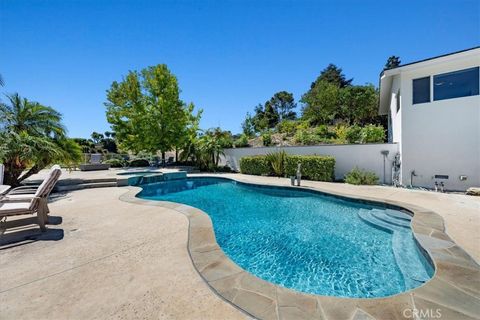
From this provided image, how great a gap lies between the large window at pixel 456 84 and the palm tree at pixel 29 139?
54.0 feet

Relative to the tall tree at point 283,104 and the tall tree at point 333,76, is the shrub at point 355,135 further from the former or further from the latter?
the tall tree at point 283,104

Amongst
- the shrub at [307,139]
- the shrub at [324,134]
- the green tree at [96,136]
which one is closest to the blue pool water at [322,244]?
the shrub at [307,139]

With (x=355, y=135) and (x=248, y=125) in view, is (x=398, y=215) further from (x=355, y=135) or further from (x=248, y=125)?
(x=248, y=125)

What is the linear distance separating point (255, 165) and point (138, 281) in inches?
476

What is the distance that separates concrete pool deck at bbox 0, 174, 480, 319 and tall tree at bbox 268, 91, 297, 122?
5011 cm

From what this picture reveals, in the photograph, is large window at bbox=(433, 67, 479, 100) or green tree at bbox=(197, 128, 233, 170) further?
green tree at bbox=(197, 128, 233, 170)

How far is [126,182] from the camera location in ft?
36.0

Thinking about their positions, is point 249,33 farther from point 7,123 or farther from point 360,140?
point 7,123

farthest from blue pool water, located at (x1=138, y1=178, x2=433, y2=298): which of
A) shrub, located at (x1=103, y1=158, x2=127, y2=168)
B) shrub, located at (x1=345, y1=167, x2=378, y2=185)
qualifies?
shrub, located at (x1=103, y1=158, x2=127, y2=168)

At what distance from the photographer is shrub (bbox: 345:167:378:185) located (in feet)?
32.2

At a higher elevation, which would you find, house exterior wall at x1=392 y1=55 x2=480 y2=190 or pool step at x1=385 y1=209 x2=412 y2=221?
house exterior wall at x1=392 y1=55 x2=480 y2=190

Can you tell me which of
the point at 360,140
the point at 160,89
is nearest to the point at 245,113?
the point at 160,89

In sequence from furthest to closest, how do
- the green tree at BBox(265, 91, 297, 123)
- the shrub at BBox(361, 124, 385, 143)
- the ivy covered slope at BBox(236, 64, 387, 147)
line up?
the green tree at BBox(265, 91, 297, 123) < the ivy covered slope at BBox(236, 64, 387, 147) < the shrub at BBox(361, 124, 385, 143)

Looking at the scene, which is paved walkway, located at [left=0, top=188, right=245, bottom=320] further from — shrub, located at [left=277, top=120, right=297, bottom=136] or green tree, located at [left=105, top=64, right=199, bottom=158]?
shrub, located at [left=277, top=120, right=297, bottom=136]
